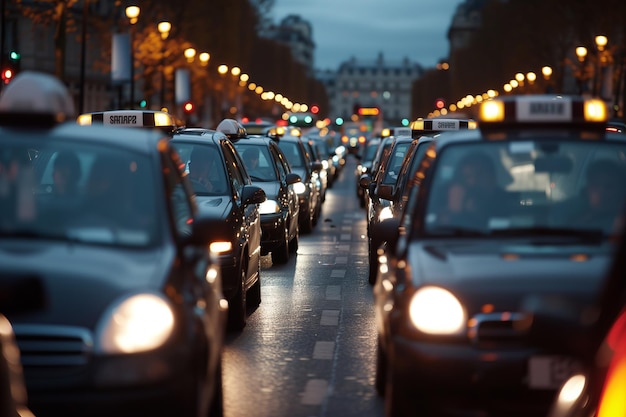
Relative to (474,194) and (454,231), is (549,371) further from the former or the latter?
(474,194)

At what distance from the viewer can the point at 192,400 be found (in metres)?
6.18

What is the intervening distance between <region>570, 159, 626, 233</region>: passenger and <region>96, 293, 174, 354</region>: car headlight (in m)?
2.61

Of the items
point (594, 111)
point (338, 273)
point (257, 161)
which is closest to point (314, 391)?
point (594, 111)

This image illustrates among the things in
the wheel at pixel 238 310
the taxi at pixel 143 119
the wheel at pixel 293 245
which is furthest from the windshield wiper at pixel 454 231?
the wheel at pixel 293 245

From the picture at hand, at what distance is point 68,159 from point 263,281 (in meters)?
9.10

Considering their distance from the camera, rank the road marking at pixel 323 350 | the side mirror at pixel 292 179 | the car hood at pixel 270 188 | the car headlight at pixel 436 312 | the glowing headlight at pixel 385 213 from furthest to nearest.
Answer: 1. the side mirror at pixel 292 179
2. the car hood at pixel 270 188
3. the glowing headlight at pixel 385 213
4. the road marking at pixel 323 350
5. the car headlight at pixel 436 312

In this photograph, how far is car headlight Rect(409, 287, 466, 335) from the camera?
6.83m

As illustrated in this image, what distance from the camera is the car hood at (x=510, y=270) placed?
22.5ft

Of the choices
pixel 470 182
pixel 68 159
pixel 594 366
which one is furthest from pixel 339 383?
pixel 594 366

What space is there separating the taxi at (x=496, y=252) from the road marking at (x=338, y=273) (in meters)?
7.79

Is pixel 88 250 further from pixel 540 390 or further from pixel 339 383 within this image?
pixel 339 383

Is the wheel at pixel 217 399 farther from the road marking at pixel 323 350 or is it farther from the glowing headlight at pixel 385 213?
the glowing headlight at pixel 385 213

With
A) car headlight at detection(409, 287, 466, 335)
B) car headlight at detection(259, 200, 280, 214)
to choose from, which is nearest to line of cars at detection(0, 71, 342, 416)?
car headlight at detection(409, 287, 466, 335)

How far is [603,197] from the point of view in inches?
320
